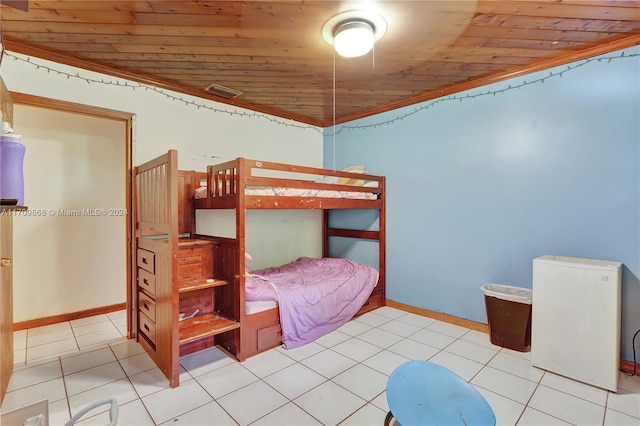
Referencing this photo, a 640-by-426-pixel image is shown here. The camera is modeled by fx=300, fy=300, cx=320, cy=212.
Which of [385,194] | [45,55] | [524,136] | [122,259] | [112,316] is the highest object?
[45,55]

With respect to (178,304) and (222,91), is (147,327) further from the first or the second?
(222,91)

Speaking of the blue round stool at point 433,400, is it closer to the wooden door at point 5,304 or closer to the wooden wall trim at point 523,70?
the wooden door at point 5,304

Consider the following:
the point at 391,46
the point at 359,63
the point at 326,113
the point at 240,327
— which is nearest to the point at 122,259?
the point at 240,327

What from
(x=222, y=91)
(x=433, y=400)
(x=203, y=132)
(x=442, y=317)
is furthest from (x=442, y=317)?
(x=222, y=91)

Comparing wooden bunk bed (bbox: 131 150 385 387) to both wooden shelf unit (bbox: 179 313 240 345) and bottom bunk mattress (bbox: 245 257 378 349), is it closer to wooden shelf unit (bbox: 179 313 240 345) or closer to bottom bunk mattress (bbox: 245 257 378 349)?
wooden shelf unit (bbox: 179 313 240 345)

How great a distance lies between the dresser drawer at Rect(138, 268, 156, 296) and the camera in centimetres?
A: 234

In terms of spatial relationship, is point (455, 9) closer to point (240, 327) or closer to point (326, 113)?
point (326, 113)

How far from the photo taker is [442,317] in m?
3.22

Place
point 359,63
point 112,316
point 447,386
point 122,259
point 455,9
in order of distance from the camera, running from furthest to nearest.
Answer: point 122,259
point 112,316
point 359,63
point 455,9
point 447,386

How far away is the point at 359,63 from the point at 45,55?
8.31ft

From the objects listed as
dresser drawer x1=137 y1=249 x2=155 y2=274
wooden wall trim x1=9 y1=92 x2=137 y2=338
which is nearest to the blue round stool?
dresser drawer x1=137 y1=249 x2=155 y2=274

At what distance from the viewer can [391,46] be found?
2.34 metres

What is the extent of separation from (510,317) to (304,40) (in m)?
2.82

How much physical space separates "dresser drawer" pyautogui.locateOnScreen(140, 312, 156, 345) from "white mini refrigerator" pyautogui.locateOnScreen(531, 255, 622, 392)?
117 inches
